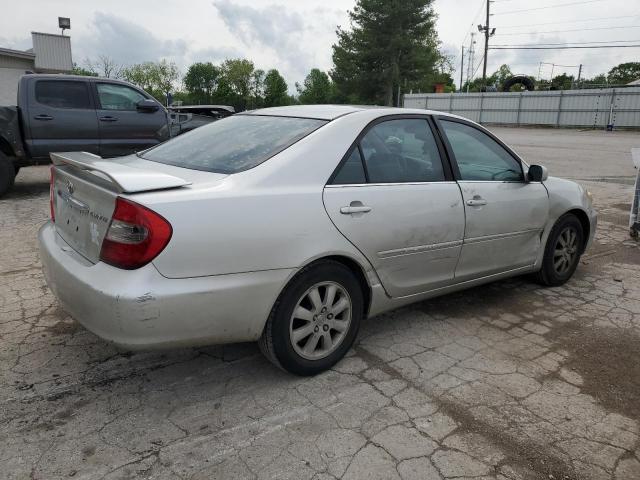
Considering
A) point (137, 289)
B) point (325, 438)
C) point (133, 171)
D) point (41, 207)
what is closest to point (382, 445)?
point (325, 438)

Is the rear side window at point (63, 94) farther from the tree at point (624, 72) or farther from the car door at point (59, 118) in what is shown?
the tree at point (624, 72)

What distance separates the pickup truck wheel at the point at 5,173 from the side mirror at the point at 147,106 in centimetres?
218

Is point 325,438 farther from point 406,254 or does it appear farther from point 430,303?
point 430,303

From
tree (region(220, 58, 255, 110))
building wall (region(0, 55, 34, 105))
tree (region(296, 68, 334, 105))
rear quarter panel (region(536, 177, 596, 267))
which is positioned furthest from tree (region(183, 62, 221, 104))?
rear quarter panel (region(536, 177, 596, 267))

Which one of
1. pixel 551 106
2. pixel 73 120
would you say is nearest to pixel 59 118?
pixel 73 120

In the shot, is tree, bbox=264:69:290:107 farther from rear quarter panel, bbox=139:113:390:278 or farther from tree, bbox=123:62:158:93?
rear quarter panel, bbox=139:113:390:278

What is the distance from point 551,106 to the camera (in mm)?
31938

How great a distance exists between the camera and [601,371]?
10.2 feet

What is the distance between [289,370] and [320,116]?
1.53 m

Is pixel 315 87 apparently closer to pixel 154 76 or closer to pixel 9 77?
pixel 154 76

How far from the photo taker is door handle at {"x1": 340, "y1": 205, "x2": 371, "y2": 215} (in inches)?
112

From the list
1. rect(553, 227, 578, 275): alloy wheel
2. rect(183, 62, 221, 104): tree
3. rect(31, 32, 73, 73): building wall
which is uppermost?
rect(183, 62, 221, 104): tree

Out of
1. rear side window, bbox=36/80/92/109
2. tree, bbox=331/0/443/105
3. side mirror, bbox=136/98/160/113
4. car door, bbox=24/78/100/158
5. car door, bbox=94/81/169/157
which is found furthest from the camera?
tree, bbox=331/0/443/105

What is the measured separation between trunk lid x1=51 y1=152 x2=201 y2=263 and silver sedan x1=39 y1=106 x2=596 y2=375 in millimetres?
11
